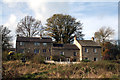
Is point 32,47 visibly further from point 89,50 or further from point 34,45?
point 89,50

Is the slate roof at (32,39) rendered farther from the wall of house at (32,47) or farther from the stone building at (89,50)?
the stone building at (89,50)

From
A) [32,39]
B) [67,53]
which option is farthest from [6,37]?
[67,53]

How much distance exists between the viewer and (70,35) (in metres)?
45.0

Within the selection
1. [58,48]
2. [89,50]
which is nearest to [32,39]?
[58,48]

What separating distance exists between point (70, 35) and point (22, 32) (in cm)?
1314

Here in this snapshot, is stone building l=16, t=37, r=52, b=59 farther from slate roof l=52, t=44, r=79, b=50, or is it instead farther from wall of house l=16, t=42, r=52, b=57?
slate roof l=52, t=44, r=79, b=50

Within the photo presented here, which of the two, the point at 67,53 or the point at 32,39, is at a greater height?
the point at 32,39

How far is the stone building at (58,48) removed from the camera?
3791 centimetres

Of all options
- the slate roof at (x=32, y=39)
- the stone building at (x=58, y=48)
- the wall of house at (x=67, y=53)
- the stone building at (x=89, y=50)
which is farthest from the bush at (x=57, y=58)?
the stone building at (x=89, y=50)

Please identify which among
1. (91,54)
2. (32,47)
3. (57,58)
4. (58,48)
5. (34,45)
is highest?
(34,45)

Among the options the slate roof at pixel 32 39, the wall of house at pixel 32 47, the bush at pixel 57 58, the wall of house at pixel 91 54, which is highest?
the slate roof at pixel 32 39

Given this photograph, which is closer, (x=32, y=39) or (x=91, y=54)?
(x=32, y=39)

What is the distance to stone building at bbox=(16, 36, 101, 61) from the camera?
1492 inches

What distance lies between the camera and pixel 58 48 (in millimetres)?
38875
